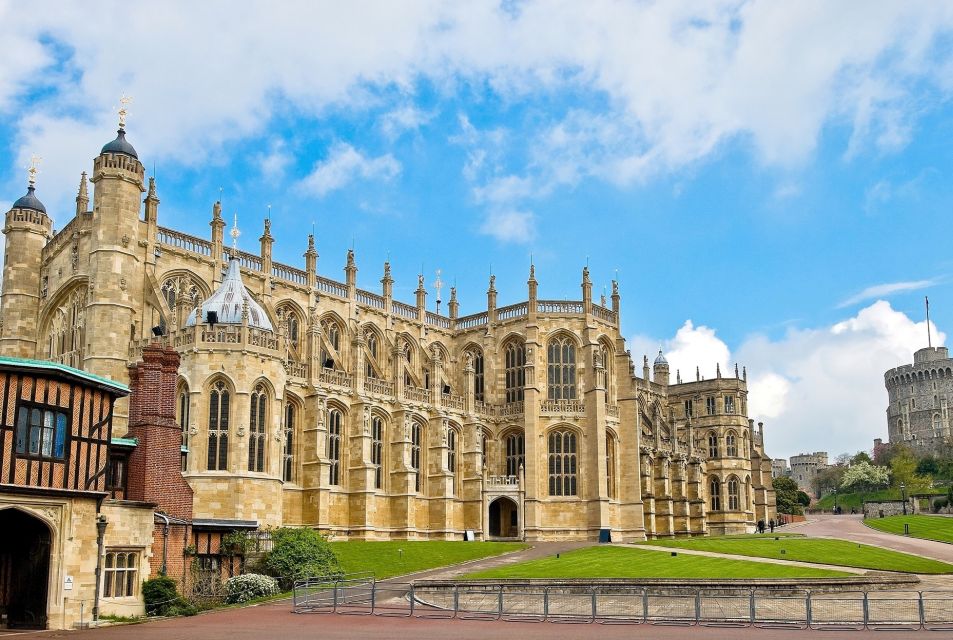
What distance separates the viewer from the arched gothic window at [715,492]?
9094 centimetres

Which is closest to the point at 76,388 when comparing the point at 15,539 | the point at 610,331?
the point at 15,539

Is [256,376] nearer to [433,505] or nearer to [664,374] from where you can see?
[433,505]

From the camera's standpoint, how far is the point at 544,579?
117ft

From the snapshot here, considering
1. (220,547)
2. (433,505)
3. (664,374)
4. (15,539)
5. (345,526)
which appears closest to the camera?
(15,539)

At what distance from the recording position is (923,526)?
7519 centimetres

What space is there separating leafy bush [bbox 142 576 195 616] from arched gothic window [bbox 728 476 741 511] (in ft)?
228

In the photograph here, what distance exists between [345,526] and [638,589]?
27.6 m

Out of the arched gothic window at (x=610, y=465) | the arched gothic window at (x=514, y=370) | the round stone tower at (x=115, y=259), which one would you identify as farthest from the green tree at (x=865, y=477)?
the round stone tower at (x=115, y=259)

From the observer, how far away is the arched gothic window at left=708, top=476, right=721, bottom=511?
90.9 m

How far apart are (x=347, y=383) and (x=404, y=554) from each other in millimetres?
13003

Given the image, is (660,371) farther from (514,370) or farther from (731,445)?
(514,370)

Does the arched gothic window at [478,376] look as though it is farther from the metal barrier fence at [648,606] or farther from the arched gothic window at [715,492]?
the metal barrier fence at [648,606]

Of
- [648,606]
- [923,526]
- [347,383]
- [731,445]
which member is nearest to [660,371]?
[731,445]

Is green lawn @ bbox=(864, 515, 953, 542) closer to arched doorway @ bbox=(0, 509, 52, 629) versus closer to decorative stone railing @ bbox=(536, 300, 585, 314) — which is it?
decorative stone railing @ bbox=(536, 300, 585, 314)
